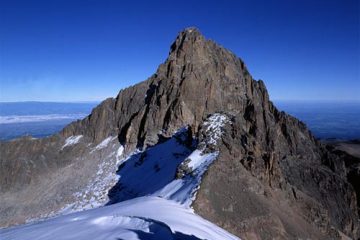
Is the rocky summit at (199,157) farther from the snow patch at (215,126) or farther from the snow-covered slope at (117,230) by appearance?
the snow-covered slope at (117,230)

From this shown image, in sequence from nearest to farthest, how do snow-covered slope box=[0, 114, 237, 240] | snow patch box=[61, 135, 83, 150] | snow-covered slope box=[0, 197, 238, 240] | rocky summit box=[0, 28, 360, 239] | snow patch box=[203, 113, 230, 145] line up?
snow-covered slope box=[0, 197, 238, 240]
snow-covered slope box=[0, 114, 237, 240]
rocky summit box=[0, 28, 360, 239]
snow patch box=[203, 113, 230, 145]
snow patch box=[61, 135, 83, 150]

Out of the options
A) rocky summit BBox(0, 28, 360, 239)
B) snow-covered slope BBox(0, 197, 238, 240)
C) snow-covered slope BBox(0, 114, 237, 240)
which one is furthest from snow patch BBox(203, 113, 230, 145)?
snow-covered slope BBox(0, 197, 238, 240)

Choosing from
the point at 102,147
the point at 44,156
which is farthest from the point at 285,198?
the point at 44,156

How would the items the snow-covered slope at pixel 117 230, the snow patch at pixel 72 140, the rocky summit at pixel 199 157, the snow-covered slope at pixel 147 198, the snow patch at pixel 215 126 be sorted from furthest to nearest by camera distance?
the snow patch at pixel 72 140, the snow patch at pixel 215 126, the rocky summit at pixel 199 157, the snow-covered slope at pixel 147 198, the snow-covered slope at pixel 117 230

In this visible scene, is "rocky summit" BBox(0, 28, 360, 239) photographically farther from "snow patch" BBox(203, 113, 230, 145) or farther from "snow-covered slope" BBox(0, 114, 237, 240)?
"snow-covered slope" BBox(0, 114, 237, 240)

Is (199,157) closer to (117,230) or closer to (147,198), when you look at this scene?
(147,198)

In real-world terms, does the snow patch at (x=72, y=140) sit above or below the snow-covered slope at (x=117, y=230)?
below

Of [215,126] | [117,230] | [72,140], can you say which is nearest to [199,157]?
[215,126]

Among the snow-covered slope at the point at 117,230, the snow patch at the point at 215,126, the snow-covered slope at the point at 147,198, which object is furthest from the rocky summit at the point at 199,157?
the snow-covered slope at the point at 117,230

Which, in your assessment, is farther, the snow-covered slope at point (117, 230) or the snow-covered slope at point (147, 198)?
the snow-covered slope at point (147, 198)
